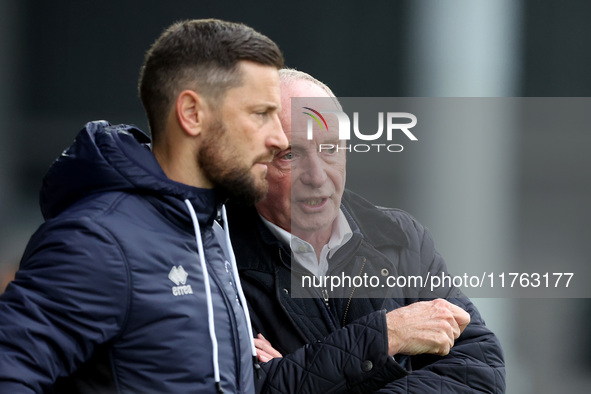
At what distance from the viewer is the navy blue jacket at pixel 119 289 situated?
4.70 ft

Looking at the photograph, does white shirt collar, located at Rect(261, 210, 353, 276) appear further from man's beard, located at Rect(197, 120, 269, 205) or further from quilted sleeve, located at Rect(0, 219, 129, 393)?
quilted sleeve, located at Rect(0, 219, 129, 393)

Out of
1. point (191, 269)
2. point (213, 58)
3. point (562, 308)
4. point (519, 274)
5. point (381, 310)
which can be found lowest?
point (562, 308)

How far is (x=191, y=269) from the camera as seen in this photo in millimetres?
1628

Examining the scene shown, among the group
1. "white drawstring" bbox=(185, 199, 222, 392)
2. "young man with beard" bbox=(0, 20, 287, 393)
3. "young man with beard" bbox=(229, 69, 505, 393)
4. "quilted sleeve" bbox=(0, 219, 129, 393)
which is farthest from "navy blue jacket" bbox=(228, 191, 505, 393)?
"quilted sleeve" bbox=(0, 219, 129, 393)

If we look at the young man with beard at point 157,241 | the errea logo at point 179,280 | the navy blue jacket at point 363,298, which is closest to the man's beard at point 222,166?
the young man with beard at point 157,241

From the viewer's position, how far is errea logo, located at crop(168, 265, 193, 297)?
157cm

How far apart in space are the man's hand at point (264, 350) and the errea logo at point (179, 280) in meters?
0.47

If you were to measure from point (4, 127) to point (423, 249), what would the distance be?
7.29 ft

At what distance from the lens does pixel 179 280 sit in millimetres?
1588

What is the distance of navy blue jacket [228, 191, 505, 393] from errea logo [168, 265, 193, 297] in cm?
49

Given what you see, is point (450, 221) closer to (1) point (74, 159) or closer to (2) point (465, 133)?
(2) point (465, 133)

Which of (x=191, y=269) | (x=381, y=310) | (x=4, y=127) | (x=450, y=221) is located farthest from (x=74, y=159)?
(x=4, y=127)

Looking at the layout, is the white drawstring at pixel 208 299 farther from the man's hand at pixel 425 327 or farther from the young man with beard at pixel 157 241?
the man's hand at pixel 425 327

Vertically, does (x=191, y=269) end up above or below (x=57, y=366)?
above
